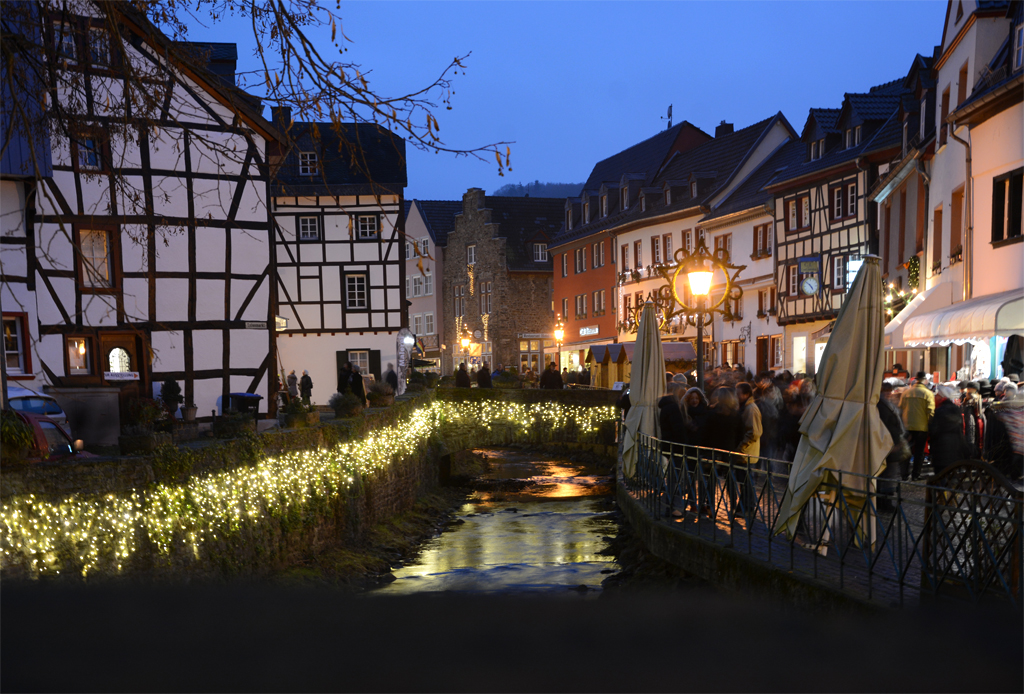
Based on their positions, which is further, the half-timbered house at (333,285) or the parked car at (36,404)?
the half-timbered house at (333,285)

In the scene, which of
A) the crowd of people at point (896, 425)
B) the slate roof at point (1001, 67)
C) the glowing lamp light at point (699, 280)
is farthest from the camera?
the slate roof at point (1001, 67)

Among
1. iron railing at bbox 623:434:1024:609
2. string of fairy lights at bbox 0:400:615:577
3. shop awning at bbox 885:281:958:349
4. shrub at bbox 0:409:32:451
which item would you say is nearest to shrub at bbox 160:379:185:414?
string of fairy lights at bbox 0:400:615:577

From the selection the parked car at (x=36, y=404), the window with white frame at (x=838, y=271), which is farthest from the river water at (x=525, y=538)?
the window with white frame at (x=838, y=271)

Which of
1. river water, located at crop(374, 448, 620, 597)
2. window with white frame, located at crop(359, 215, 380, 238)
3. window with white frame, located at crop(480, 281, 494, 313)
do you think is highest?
window with white frame, located at crop(359, 215, 380, 238)

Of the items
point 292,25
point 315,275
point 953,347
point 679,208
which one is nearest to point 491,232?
point 679,208

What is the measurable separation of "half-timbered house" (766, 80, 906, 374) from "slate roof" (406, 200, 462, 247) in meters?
35.5

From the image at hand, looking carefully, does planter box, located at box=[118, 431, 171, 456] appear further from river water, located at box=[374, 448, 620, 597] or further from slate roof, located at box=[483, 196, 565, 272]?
slate roof, located at box=[483, 196, 565, 272]

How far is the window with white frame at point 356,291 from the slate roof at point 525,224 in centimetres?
2704

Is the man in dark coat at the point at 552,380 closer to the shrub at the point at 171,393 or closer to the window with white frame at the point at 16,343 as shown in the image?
the shrub at the point at 171,393

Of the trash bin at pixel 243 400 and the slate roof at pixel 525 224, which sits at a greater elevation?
the slate roof at pixel 525 224

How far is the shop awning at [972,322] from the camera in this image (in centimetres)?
1373

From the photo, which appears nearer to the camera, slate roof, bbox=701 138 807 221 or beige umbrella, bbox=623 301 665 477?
beige umbrella, bbox=623 301 665 477

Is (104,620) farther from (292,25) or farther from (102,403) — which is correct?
(102,403)

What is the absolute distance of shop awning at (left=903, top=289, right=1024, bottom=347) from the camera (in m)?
13.7
